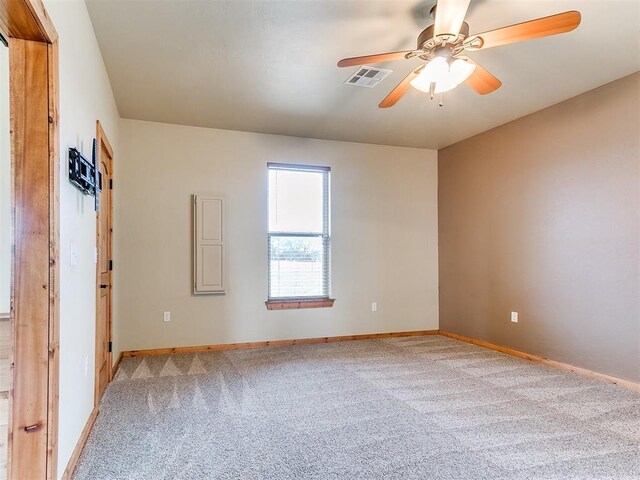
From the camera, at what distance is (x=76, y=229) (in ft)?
6.84

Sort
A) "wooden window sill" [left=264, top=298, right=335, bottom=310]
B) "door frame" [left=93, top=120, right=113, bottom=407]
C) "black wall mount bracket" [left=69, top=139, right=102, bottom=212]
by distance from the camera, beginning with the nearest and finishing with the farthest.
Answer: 1. "black wall mount bracket" [left=69, top=139, right=102, bottom=212]
2. "door frame" [left=93, top=120, right=113, bottom=407]
3. "wooden window sill" [left=264, top=298, right=335, bottom=310]

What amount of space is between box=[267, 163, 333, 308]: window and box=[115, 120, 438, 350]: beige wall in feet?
0.37

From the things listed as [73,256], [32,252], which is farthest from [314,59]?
[32,252]

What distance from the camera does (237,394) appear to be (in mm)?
3066

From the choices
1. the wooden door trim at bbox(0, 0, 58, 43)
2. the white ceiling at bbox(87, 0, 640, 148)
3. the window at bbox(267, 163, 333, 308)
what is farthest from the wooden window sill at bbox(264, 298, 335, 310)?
the wooden door trim at bbox(0, 0, 58, 43)

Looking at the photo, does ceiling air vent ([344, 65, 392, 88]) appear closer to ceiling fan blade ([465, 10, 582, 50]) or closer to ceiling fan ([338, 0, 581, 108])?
ceiling fan ([338, 0, 581, 108])

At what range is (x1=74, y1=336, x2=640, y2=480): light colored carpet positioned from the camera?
201cm

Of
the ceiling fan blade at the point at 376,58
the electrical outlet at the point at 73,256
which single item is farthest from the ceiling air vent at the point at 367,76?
the electrical outlet at the point at 73,256

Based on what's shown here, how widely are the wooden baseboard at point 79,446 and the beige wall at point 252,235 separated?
1.73 meters

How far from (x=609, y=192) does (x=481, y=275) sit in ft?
5.57

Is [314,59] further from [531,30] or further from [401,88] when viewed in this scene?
[531,30]

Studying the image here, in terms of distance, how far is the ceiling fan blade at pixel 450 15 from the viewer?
6.17ft

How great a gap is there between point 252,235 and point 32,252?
3119mm

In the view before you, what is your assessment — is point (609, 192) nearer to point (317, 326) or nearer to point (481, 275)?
point (481, 275)
